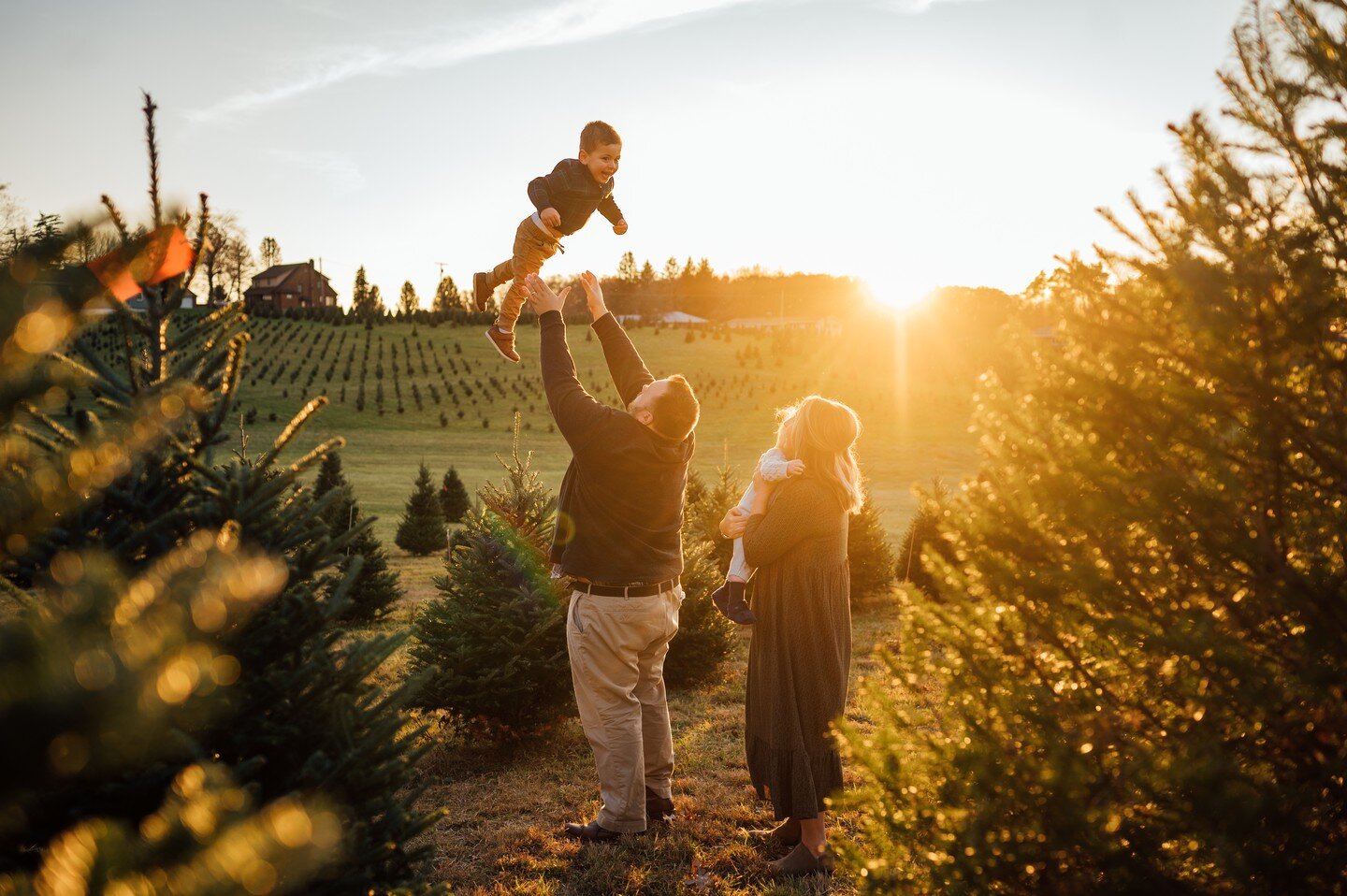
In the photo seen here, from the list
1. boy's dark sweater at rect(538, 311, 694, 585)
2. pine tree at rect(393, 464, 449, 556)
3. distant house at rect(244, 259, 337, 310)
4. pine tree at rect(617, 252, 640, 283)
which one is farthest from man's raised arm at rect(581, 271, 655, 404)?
pine tree at rect(617, 252, 640, 283)

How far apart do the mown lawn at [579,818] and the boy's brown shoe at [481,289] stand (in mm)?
2824

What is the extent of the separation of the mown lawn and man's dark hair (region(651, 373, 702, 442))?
6.00ft

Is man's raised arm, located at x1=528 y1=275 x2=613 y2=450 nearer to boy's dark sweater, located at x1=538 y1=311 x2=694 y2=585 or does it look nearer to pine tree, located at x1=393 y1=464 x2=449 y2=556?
boy's dark sweater, located at x1=538 y1=311 x2=694 y2=585

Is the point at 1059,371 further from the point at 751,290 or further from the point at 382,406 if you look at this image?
the point at 751,290

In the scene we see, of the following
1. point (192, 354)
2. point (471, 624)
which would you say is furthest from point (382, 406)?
point (192, 354)

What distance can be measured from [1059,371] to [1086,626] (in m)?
0.63

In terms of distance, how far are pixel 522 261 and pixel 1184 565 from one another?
13.6 ft

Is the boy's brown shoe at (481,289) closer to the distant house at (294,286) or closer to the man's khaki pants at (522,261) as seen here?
the man's khaki pants at (522,261)

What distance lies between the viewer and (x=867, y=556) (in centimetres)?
1308

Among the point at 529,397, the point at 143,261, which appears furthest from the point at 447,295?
the point at 143,261

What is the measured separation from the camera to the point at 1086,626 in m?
1.99

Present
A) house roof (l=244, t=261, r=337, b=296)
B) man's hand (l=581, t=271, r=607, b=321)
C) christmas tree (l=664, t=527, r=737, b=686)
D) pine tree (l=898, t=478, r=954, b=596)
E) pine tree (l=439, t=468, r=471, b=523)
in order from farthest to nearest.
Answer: house roof (l=244, t=261, r=337, b=296) < pine tree (l=439, t=468, r=471, b=523) < pine tree (l=898, t=478, r=954, b=596) < christmas tree (l=664, t=527, r=737, b=686) < man's hand (l=581, t=271, r=607, b=321)

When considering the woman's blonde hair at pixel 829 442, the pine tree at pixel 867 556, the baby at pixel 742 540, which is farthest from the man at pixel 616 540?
the pine tree at pixel 867 556

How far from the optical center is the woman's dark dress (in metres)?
4.64
